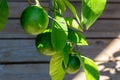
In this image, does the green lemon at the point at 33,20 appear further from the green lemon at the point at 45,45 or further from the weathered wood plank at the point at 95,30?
the weathered wood plank at the point at 95,30

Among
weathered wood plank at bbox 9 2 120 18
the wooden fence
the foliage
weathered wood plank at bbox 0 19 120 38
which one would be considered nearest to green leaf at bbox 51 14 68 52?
the foliage

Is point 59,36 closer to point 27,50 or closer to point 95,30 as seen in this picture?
point 27,50

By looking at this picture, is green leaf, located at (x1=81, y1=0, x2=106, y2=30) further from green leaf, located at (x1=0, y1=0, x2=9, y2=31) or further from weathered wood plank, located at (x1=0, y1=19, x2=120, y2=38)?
weathered wood plank, located at (x1=0, y1=19, x2=120, y2=38)

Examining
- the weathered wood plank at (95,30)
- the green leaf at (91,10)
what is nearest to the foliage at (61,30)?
the green leaf at (91,10)

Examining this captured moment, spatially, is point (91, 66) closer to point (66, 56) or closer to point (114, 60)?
point (66, 56)

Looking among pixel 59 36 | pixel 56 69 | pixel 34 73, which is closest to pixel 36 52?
pixel 34 73
